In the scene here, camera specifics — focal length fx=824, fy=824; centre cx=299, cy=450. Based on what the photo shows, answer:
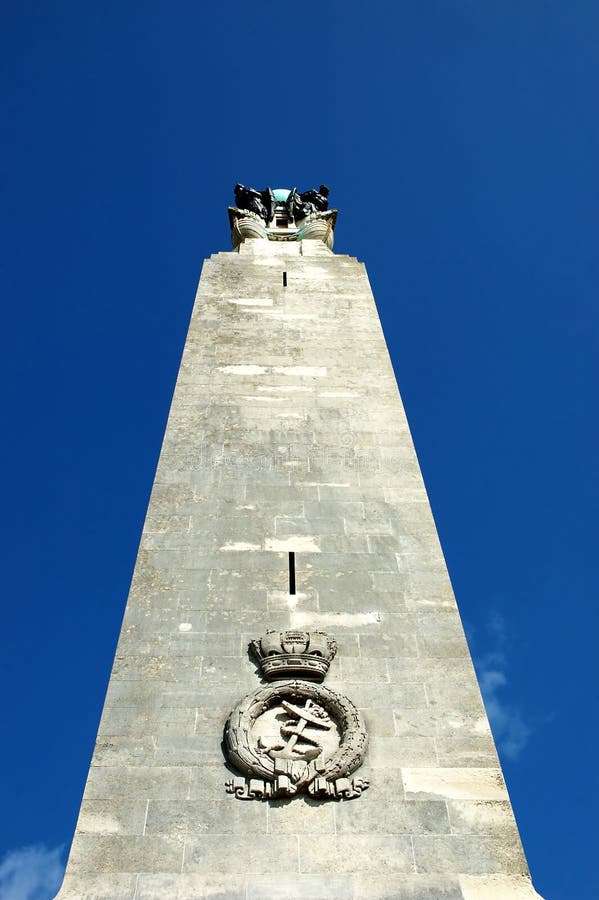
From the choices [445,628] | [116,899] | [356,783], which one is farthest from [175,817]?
[445,628]

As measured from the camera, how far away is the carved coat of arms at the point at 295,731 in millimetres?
8695

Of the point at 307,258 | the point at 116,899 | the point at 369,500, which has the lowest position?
the point at 116,899

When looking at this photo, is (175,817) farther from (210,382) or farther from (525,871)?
(210,382)

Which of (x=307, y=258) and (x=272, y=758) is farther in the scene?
(x=307, y=258)

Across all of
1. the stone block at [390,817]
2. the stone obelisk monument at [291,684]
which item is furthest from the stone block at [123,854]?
the stone block at [390,817]

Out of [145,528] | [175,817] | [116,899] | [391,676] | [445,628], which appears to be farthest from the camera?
[145,528]

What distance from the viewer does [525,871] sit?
26.9 feet

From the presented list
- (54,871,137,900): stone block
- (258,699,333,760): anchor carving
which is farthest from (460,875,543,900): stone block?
(54,871,137,900): stone block

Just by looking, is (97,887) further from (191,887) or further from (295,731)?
(295,731)

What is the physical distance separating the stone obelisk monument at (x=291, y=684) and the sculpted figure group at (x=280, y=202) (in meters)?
10.1

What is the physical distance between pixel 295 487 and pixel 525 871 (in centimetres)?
611

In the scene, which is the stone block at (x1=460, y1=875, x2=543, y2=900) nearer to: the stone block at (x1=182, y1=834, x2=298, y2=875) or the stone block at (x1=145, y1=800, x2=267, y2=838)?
the stone block at (x1=182, y1=834, x2=298, y2=875)

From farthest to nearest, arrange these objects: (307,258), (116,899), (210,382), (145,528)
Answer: (307,258), (210,382), (145,528), (116,899)

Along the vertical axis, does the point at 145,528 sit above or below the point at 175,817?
above
